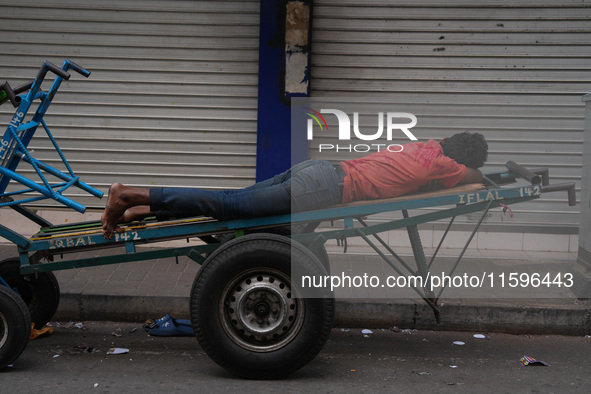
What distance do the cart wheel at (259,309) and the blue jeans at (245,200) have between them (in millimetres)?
204

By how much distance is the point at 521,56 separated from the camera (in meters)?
7.20

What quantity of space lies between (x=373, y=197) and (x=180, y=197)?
3.98 ft

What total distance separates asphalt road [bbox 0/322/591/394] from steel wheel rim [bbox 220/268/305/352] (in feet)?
0.81

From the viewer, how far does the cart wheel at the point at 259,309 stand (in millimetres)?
4039

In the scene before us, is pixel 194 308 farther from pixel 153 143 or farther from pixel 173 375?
pixel 153 143

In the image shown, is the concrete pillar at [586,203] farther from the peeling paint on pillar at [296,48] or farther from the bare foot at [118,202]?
the bare foot at [118,202]

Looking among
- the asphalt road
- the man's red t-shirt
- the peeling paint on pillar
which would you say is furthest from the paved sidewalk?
the peeling paint on pillar

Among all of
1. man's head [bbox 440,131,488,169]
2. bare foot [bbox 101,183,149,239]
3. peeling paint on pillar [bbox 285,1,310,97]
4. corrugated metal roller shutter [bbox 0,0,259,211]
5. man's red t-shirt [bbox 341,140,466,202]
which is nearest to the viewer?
bare foot [bbox 101,183,149,239]

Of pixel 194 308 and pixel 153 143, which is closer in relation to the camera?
pixel 194 308

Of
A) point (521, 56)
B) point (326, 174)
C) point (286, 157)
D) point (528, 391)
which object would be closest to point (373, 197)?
point (326, 174)

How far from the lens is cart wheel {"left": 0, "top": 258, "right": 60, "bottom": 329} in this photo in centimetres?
480

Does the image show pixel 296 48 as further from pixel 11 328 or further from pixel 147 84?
pixel 11 328

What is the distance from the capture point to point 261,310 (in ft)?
13.5

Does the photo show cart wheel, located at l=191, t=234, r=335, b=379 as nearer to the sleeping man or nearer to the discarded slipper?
the sleeping man
